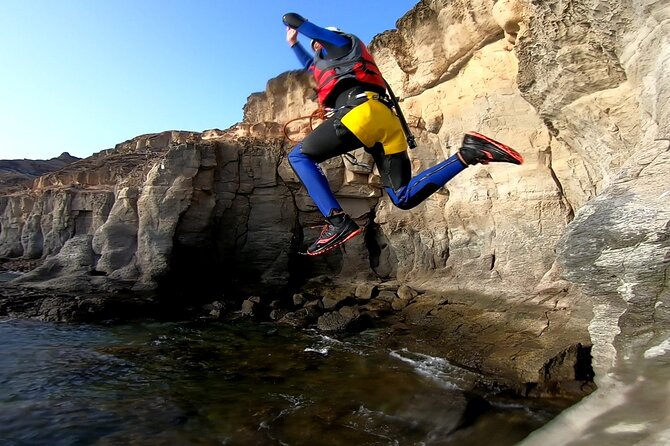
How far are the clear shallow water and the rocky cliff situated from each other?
4.84 feet

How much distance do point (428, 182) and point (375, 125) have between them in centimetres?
77

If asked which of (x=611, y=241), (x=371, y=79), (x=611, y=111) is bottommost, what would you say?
(x=611, y=241)

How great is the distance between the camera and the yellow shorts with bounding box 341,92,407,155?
14.8ft

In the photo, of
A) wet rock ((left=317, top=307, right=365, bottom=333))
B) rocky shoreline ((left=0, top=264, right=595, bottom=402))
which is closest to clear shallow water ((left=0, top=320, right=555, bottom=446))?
rocky shoreline ((left=0, top=264, right=595, bottom=402))

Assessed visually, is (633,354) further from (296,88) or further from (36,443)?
(296,88)

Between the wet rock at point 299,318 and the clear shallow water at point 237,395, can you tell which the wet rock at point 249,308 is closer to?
the wet rock at point 299,318

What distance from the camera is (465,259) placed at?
12367 millimetres

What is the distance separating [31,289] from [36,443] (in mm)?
11503

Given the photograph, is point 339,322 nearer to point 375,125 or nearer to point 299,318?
point 299,318

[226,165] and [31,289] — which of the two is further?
[226,165]

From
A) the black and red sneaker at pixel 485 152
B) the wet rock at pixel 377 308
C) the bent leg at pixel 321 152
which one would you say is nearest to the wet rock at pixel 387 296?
the wet rock at pixel 377 308

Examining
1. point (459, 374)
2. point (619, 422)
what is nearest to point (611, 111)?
point (459, 374)

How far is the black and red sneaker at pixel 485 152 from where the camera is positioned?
4.35 meters

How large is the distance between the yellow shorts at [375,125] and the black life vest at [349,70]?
8.3 inches
